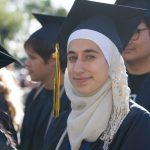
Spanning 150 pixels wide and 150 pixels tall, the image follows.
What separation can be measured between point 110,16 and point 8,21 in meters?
54.1

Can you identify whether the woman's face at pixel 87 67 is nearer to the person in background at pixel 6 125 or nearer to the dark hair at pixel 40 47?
the person in background at pixel 6 125

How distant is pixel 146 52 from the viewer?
5.37 meters

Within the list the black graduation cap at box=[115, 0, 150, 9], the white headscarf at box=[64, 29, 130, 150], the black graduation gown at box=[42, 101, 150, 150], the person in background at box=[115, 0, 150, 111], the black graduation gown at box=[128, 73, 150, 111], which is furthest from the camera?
the black graduation cap at box=[115, 0, 150, 9]

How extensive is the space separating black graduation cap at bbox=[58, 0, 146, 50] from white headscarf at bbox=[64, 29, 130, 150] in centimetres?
12

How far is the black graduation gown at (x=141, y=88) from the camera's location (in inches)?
201

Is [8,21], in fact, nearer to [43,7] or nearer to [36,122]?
[43,7]

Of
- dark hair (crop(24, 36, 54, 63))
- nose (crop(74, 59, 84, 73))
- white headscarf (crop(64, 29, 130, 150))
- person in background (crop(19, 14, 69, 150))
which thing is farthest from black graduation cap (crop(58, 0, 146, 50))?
dark hair (crop(24, 36, 54, 63))

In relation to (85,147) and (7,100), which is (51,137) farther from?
(7,100)

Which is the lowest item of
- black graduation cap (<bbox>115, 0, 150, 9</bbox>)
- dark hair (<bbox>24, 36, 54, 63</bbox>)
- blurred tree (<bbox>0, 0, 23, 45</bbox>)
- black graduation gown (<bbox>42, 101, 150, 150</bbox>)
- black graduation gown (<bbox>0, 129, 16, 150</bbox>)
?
black graduation gown (<bbox>0, 129, 16, 150</bbox>)

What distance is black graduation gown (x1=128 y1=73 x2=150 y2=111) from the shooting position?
511 centimetres

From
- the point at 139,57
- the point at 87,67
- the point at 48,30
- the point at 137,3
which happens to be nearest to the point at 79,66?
the point at 87,67

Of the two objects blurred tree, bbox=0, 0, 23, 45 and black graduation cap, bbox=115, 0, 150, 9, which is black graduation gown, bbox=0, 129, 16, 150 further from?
blurred tree, bbox=0, 0, 23, 45

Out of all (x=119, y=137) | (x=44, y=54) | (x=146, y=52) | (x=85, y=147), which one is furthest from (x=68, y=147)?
(x=44, y=54)

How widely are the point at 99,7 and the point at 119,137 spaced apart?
40.8 inches
